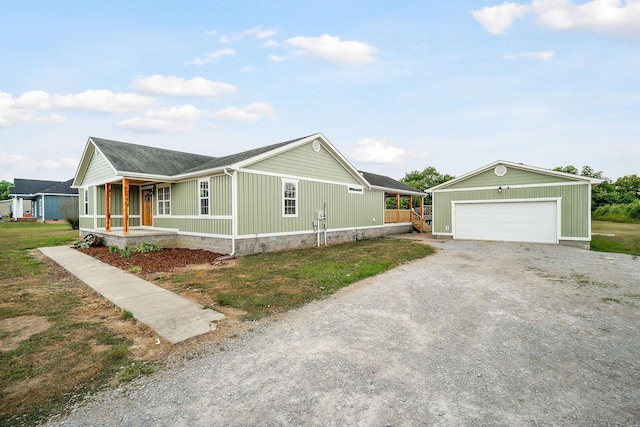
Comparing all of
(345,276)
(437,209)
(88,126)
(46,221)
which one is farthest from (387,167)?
(46,221)

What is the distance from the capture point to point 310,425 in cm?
236

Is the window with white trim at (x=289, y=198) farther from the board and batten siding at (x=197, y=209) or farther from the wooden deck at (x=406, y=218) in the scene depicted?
the wooden deck at (x=406, y=218)

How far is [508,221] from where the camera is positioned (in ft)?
49.8

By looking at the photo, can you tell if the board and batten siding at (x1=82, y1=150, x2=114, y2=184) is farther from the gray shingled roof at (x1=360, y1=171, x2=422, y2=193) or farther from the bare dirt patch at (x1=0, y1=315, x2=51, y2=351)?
the gray shingled roof at (x1=360, y1=171, x2=422, y2=193)

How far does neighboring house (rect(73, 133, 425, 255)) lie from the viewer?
1141 cm

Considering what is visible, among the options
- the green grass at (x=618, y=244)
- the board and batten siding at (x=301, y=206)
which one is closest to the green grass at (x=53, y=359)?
the board and batten siding at (x=301, y=206)

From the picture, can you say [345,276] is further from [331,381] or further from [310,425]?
[310,425]

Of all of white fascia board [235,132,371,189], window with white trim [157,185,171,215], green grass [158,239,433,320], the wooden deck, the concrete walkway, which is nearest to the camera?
the concrete walkway

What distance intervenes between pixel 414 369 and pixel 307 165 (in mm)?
11387

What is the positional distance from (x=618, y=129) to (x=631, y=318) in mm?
16414

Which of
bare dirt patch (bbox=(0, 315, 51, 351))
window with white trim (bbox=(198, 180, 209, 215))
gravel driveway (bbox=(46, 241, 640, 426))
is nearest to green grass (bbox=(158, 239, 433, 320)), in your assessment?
gravel driveway (bbox=(46, 241, 640, 426))

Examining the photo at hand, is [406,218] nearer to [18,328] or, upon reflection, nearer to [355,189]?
[355,189]

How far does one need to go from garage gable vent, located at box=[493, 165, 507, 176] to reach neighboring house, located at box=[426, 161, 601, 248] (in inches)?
1.7

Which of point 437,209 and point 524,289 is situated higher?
point 437,209
